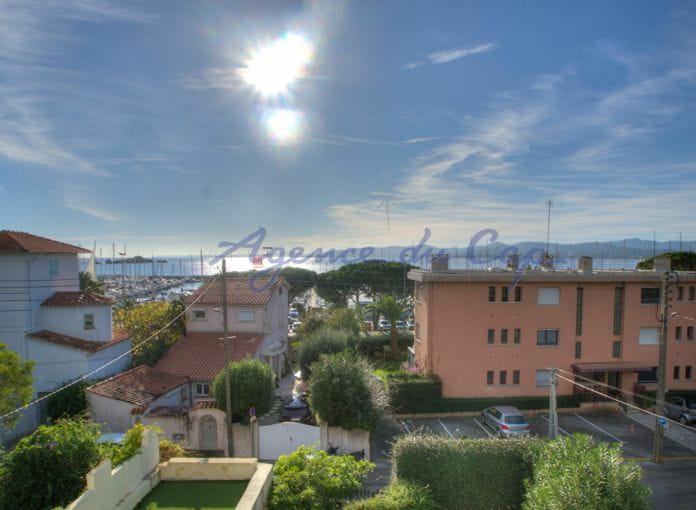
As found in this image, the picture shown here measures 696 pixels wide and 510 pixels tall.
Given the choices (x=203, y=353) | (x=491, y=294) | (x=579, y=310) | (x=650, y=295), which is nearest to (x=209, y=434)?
(x=203, y=353)

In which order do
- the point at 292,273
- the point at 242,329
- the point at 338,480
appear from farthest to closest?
the point at 292,273
the point at 242,329
the point at 338,480

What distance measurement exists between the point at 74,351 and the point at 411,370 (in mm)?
19383

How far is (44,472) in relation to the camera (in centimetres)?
904

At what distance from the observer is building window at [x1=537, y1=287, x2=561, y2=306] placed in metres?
25.9

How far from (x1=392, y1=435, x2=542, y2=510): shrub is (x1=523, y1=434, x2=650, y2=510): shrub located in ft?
7.67

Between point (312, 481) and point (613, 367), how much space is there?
906 inches

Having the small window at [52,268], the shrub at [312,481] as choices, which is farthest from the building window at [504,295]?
the small window at [52,268]

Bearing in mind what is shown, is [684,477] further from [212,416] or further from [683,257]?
[683,257]

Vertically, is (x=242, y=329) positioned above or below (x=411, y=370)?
above

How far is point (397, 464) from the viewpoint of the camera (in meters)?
12.8

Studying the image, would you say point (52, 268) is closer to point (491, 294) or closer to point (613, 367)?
point (491, 294)

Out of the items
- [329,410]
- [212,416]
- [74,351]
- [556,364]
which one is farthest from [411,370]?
[74,351]

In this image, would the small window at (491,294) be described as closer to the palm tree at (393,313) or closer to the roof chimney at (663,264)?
the roof chimney at (663,264)

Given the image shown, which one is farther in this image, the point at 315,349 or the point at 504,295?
the point at 315,349
